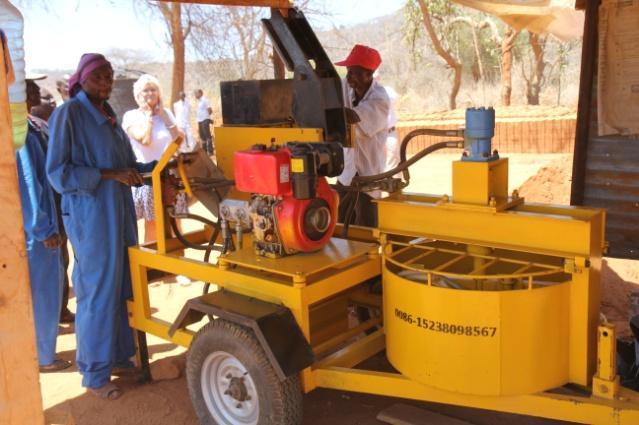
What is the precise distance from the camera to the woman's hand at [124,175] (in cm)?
407

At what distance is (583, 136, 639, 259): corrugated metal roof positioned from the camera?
227 inches

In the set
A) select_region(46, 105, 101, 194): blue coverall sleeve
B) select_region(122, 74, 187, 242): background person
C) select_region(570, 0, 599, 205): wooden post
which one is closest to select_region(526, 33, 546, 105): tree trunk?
select_region(570, 0, 599, 205): wooden post

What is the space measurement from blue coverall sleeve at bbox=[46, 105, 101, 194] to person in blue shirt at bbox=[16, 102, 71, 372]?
535 millimetres

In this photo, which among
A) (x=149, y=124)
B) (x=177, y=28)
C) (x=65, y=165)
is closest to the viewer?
(x=65, y=165)

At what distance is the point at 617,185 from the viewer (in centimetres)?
584

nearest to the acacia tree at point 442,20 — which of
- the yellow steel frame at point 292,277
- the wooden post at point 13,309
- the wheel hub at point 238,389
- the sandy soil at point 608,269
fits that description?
the sandy soil at point 608,269

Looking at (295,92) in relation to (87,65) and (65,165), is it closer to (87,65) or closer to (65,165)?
(87,65)

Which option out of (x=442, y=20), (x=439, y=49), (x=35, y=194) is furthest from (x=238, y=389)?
(x=442, y=20)

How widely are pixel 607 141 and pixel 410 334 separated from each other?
352 centimetres

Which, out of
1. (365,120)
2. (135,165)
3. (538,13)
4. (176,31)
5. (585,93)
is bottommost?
(135,165)

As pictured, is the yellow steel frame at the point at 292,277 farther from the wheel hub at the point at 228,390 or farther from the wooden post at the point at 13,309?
the wooden post at the point at 13,309

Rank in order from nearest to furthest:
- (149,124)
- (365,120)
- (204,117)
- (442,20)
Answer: (365,120) → (149,124) → (204,117) → (442,20)

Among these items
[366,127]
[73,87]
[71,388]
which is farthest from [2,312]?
[366,127]

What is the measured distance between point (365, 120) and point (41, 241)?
2.44 meters
